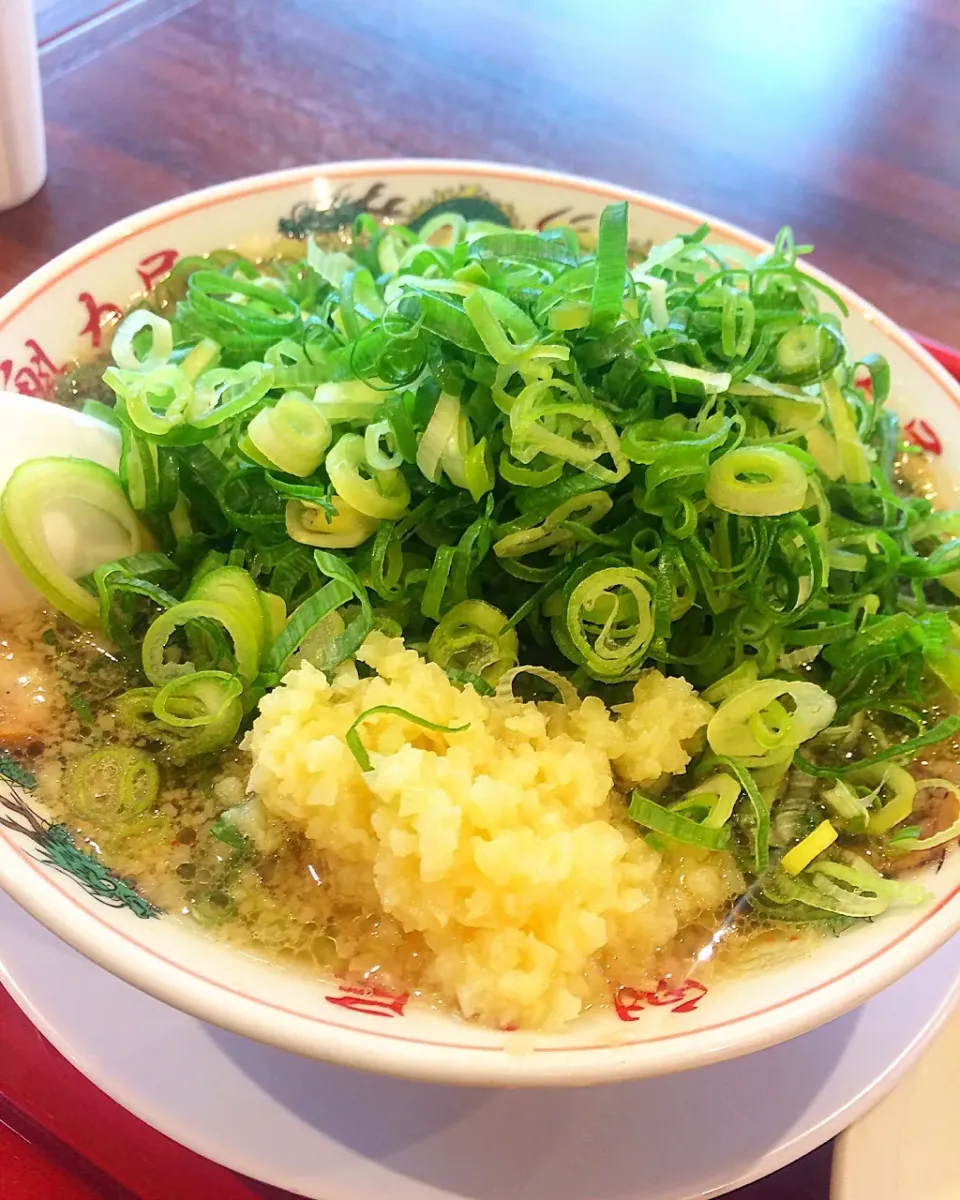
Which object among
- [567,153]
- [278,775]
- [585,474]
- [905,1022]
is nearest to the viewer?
[278,775]

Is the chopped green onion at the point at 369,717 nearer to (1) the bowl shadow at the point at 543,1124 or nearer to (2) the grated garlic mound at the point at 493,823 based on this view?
(2) the grated garlic mound at the point at 493,823

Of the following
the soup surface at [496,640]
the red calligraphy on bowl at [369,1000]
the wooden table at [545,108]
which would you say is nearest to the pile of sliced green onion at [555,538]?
the soup surface at [496,640]

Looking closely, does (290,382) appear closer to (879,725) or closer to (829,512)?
(829,512)

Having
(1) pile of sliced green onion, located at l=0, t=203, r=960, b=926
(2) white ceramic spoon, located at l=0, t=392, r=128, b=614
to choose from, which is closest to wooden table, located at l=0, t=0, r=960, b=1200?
(2) white ceramic spoon, located at l=0, t=392, r=128, b=614

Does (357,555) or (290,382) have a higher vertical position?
(290,382)

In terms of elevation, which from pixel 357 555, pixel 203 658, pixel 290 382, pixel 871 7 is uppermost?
pixel 871 7

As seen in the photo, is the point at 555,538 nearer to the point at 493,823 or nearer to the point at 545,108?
the point at 493,823

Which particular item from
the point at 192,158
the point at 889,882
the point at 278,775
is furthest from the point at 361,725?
the point at 192,158

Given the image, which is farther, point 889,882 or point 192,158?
point 192,158
